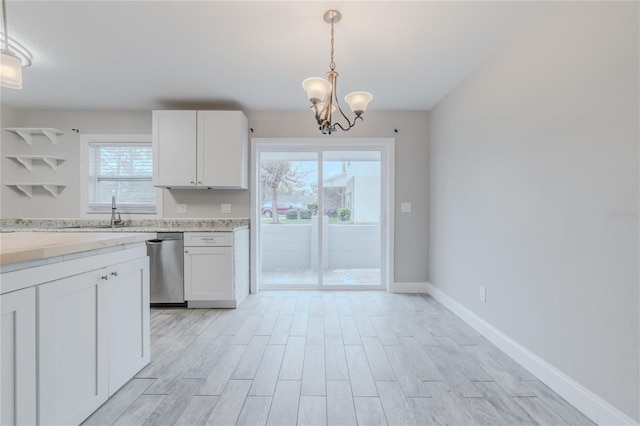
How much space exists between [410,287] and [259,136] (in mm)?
2807

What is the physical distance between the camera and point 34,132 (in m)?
3.60

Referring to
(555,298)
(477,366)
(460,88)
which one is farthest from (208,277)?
(460,88)

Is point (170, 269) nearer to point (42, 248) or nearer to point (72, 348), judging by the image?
point (72, 348)

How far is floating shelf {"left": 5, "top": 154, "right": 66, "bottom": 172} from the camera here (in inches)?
139

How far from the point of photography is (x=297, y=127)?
3.68m

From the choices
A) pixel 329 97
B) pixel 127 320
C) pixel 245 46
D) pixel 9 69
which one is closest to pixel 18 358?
pixel 127 320

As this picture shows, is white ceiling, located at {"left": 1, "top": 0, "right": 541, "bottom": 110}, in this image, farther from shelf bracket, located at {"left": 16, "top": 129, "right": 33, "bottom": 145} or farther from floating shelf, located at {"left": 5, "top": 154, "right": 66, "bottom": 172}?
floating shelf, located at {"left": 5, "top": 154, "right": 66, "bottom": 172}

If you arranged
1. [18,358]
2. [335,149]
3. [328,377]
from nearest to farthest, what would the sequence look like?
1. [18,358]
2. [328,377]
3. [335,149]

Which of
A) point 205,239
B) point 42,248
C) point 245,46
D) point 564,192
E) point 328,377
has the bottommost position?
point 328,377

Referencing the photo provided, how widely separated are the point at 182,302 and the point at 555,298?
3.33 m

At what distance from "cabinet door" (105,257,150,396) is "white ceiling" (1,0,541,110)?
1.70 meters

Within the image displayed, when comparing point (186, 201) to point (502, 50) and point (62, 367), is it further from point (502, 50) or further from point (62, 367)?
point (502, 50)

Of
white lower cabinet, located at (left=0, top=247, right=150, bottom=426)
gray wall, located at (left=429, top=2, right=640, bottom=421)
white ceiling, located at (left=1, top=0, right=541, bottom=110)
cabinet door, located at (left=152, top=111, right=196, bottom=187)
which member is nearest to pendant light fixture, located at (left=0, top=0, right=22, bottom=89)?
white ceiling, located at (left=1, top=0, right=541, bottom=110)

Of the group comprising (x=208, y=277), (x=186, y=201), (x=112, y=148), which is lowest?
(x=208, y=277)
